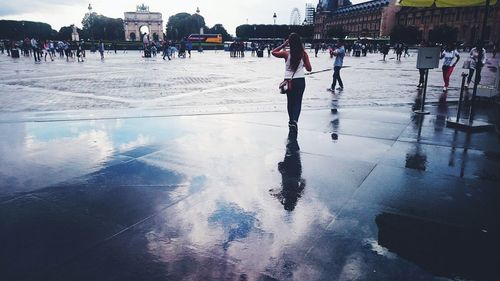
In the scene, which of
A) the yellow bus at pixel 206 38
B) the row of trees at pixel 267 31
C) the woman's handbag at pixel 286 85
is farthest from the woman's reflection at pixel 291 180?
the row of trees at pixel 267 31

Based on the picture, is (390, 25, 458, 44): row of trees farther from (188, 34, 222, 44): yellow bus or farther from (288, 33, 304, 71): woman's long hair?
(288, 33, 304, 71): woman's long hair

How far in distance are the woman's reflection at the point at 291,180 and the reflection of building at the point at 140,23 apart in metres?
126

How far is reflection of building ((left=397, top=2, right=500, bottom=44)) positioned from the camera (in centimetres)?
8844

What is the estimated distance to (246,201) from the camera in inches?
146

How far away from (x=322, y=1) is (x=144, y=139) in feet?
604

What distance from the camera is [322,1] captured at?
174 metres

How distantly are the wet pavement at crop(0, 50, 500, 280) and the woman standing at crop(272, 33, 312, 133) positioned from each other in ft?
1.31

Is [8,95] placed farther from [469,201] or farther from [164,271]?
[469,201]

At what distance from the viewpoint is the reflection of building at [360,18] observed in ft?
417

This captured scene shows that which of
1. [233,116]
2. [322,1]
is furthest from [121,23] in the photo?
[233,116]

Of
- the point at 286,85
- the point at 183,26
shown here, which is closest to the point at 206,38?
the point at 183,26

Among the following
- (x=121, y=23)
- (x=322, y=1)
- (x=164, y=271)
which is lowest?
(x=164, y=271)

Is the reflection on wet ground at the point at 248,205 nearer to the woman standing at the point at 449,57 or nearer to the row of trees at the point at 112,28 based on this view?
the woman standing at the point at 449,57

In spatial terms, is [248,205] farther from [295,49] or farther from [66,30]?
[66,30]
